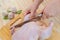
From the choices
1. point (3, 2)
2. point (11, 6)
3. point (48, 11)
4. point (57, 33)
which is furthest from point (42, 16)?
point (3, 2)

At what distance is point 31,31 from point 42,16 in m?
0.23

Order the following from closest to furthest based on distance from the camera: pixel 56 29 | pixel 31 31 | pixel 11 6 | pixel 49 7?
pixel 31 31 < pixel 56 29 < pixel 49 7 < pixel 11 6

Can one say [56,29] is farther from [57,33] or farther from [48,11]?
[48,11]

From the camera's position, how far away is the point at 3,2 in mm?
1193

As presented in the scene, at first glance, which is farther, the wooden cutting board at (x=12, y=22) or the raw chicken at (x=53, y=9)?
the raw chicken at (x=53, y=9)

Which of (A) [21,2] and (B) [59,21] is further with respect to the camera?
(A) [21,2]

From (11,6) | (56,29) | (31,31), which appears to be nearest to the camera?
(31,31)

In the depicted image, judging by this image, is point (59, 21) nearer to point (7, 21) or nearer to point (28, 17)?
point (28, 17)

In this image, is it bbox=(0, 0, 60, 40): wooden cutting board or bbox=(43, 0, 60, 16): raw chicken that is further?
bbox=(43, 0, 60, 16): raw chicken

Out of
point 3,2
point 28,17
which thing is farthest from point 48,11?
point 3,2

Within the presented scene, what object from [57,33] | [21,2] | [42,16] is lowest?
[57,33]

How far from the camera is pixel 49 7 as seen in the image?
3.14ft

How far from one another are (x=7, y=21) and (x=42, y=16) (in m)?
0.25

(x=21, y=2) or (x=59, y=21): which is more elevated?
(x=21, y=2)
